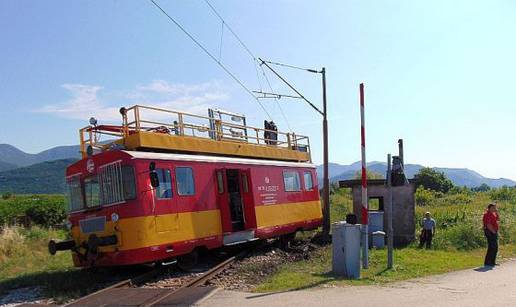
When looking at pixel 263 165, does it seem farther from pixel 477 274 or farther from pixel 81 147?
pixel 477 274

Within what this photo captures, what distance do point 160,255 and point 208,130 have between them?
4322 millimetres

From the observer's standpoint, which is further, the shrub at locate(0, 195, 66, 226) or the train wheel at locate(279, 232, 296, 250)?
the shrub at locate(0, 195, 66, 226)

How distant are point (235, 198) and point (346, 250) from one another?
16.3 ft

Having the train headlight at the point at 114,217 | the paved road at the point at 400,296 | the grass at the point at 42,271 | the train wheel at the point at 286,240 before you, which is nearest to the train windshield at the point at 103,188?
the train headlight at the point at 114,217

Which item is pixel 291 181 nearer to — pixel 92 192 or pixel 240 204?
pixel 240 204

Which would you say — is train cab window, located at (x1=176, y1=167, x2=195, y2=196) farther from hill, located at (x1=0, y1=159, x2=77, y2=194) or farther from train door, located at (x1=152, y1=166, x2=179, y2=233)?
hill, located at (x1=0, y1=159, x2=77, y2=194)

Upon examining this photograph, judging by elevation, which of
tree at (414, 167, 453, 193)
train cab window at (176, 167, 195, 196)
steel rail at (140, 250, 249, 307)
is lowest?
tree at (414, 167, 453, 193)

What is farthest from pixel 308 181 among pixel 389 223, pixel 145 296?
pixel 145 296

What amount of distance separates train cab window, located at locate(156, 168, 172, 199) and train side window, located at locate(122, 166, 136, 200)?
2.15ft

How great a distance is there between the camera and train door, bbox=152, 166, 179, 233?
39.8ft

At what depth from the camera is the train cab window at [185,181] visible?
1300cm

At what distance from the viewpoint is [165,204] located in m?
12.4

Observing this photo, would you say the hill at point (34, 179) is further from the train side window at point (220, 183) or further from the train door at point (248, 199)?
the train side window at point (220, 183)

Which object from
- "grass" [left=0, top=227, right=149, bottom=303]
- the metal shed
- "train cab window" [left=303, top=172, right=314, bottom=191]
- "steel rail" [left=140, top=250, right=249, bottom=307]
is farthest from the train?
the metal shed
